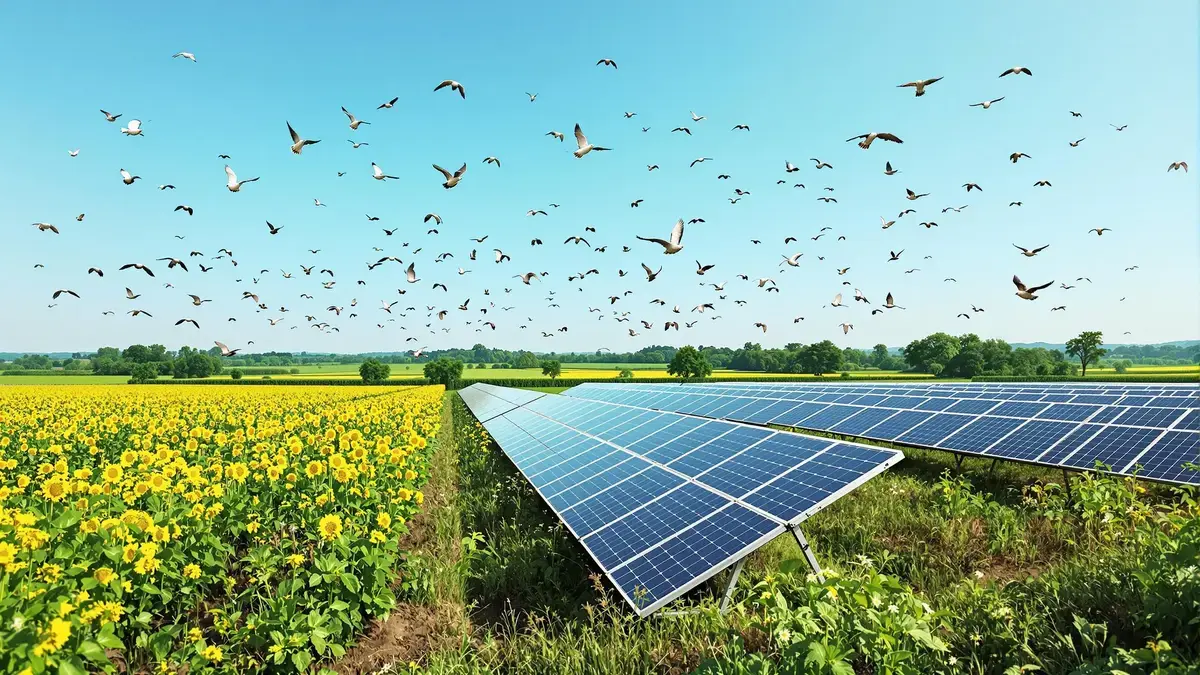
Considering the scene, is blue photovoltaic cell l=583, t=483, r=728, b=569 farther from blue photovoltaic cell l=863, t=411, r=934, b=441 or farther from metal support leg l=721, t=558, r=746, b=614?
blue photovoltaic cell l=863, t=411, r=934, b=441

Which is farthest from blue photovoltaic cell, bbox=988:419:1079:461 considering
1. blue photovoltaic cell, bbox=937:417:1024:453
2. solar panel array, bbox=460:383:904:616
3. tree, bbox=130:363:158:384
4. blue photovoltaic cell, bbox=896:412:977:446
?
tree, bbox=130:363:158:384

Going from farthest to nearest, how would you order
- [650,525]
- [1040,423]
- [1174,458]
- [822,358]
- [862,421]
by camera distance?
1. [822,358]
2. [862,421]
3. [1040,423]
4. [1174,458]
5. [650,525]

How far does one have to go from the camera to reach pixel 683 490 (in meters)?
6.79

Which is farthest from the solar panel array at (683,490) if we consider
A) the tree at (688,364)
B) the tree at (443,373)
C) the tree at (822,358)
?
the tree at (822,358)

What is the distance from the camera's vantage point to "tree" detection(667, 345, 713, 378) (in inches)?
3428

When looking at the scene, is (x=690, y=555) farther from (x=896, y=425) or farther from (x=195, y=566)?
(x=896, y=425)

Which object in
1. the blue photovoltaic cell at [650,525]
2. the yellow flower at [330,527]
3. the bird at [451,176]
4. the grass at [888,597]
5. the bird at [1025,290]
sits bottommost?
the grass at [888,597]

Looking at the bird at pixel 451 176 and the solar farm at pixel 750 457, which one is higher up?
the bird at pixel 451 176

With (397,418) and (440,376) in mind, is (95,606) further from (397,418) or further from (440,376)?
(440,376)

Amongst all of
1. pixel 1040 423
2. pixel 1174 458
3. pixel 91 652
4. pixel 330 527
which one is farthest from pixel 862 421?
pixel 91 652

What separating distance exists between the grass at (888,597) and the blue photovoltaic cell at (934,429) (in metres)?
2.30

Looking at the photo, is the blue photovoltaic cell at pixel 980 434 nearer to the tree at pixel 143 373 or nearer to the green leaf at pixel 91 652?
the green leaf at pixel 91 652

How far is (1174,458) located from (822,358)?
101210 mm

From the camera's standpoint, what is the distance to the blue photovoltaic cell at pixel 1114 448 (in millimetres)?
8704
